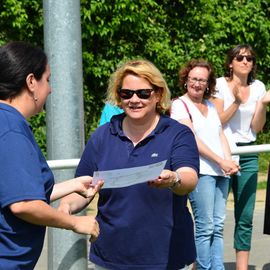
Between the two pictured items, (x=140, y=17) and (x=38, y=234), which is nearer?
(x=38, y=234)

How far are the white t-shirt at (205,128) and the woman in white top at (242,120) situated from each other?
1.37ft

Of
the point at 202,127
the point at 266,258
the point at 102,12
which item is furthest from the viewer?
the point at 102,12

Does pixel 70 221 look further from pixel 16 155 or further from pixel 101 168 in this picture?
pixel 101 168

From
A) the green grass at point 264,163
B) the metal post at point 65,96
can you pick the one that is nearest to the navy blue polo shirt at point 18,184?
the metal post at point 65,96

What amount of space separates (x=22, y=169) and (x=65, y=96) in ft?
5.51

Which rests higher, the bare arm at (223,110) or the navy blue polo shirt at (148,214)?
the bare arm at (223,110)

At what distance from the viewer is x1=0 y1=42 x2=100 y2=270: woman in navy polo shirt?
319cm

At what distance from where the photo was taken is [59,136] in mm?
4848

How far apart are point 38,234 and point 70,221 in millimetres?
140

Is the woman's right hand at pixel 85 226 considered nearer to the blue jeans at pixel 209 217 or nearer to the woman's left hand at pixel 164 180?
the woman's left hand at pixel 164 180

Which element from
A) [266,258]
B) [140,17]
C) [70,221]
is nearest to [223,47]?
[140,17]

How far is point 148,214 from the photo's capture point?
405 cm

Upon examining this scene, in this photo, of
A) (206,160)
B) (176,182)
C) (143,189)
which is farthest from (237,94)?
(176,182)

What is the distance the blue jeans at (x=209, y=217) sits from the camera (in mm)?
5988
